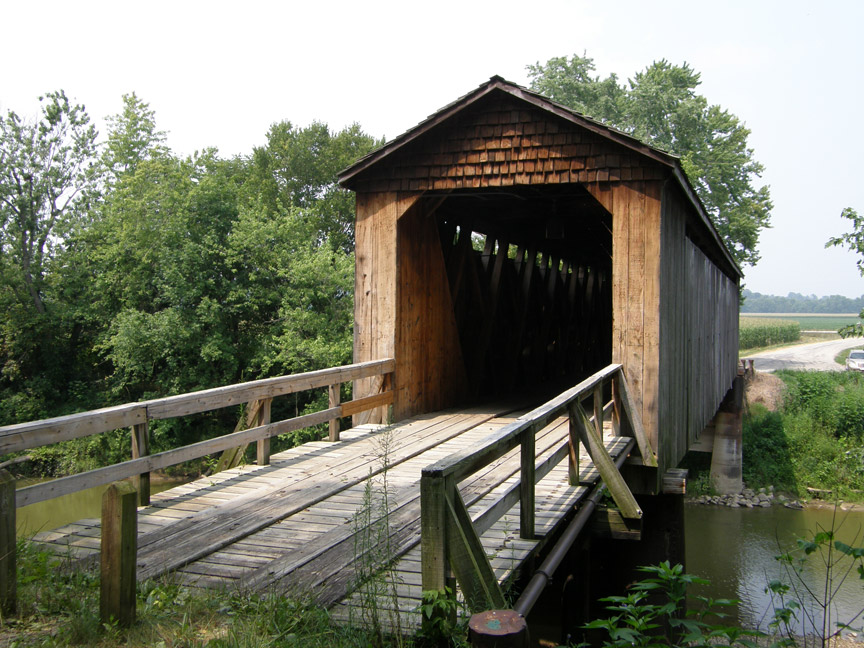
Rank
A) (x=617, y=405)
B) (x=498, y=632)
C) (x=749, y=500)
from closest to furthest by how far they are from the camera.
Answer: (x=498, y=632) → (x=617, y=405) → (x=749, y=500)

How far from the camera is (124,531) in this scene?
3115 mm

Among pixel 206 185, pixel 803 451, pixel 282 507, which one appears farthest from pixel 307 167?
Answer: pixel 282 507

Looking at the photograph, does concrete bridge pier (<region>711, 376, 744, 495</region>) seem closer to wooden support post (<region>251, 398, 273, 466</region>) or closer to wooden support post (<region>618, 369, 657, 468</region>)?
wooden support post (<region>618, 369, 657, 468</region>)

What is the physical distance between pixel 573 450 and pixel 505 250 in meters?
6.47

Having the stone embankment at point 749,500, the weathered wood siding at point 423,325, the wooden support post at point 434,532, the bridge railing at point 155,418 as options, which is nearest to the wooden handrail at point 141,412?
the bridge railing at point 155,418

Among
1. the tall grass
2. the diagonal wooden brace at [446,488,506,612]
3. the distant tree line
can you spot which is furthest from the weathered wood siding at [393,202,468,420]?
A: the distant tree line

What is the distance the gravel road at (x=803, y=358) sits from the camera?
4159 centimetres

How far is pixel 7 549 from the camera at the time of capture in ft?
10.7

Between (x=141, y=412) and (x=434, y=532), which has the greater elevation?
(x=141, y=412)

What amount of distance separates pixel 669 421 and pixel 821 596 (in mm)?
6709

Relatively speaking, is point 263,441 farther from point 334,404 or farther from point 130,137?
point 130,137

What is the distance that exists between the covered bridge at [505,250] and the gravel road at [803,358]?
28941mm

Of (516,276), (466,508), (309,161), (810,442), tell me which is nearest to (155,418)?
(466,508)

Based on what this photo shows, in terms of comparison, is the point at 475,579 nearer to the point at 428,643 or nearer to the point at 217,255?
the point at 428,643
